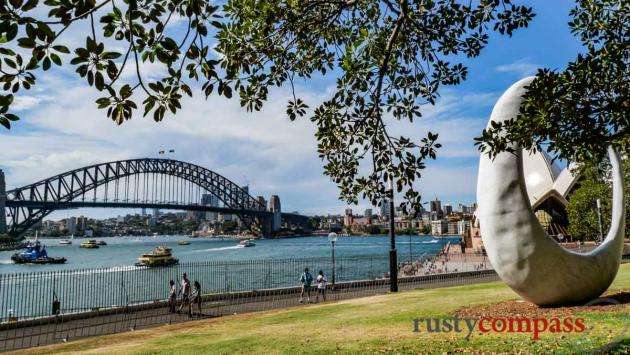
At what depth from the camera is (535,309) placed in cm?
1141

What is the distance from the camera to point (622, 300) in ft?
40.0

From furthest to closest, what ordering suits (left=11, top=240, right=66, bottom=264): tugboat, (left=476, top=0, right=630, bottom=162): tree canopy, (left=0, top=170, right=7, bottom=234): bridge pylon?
(left=0, top=170, right=7, bottom=234): bridge pylon → (left=11, top=240, right=66, bottom=264): tugboat → (left=476, top=0, right=630, bottom=162): tree canopy

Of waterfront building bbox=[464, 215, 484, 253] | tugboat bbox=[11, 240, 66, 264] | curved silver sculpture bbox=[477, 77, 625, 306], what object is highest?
curved silver sculpture bbox=[477, 77, 625, 306]

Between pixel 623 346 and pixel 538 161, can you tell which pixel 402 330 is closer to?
pixel 623 346

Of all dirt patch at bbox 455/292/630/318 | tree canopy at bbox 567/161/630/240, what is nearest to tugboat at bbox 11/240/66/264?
tree canopy at bbox 567/161/630/240

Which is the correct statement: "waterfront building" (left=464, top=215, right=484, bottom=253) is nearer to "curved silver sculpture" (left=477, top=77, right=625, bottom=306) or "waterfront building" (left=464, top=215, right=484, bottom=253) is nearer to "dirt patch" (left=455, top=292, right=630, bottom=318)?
"dirt patch" (left=455, top=292, right=630, bottom=318)

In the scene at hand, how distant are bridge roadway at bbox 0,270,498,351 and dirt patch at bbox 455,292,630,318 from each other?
30.8ft

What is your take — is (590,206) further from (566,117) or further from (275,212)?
(275,212)

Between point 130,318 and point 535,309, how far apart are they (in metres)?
13.5

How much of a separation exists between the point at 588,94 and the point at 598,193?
33897 mm

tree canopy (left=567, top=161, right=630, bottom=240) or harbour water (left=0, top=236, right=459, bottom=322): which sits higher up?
tree canopy (left=567, top=161, right=630, bottom=240)

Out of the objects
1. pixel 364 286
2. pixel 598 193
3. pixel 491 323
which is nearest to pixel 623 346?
pixel 491 323

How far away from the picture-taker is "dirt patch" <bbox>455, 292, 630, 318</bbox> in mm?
10682

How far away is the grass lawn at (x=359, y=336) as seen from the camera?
8.10 metres
